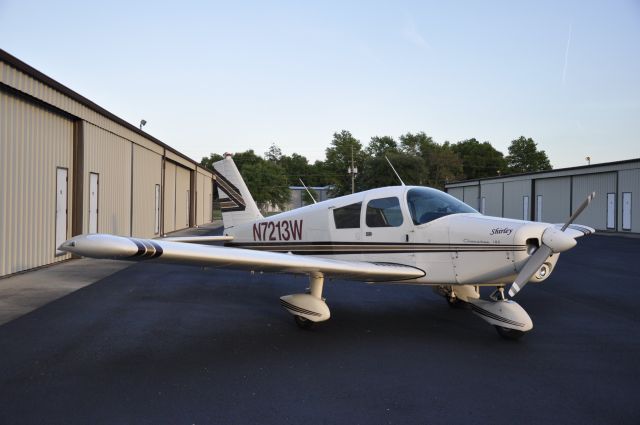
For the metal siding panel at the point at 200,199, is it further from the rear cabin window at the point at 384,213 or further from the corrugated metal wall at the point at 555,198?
the rear cabin window at the point at 384,213

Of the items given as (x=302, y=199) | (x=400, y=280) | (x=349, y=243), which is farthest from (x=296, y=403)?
(x=302, y=199)

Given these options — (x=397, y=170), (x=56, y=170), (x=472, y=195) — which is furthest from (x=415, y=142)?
(x=56, y=170)

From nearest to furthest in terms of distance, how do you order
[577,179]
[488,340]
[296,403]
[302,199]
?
[296,403]
[488,340]
[577,179]
[302,199]

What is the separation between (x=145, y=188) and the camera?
20562 mm

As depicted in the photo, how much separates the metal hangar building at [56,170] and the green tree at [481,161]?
8827cm

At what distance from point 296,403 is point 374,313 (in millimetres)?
3640

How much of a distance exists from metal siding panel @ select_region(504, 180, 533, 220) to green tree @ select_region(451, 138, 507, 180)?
5767cm

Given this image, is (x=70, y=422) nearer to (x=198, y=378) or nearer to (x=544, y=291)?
(x=198, y=378)

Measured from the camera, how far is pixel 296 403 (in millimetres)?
3764

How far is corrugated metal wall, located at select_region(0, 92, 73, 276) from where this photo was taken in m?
9.56

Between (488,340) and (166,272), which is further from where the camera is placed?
(166,272)

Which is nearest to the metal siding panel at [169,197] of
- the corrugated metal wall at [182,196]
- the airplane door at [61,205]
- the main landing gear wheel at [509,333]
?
the corrugated metal wall at [182,196]

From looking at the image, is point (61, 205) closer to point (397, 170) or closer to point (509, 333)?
point (509, 333)

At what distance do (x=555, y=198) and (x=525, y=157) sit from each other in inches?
2912
